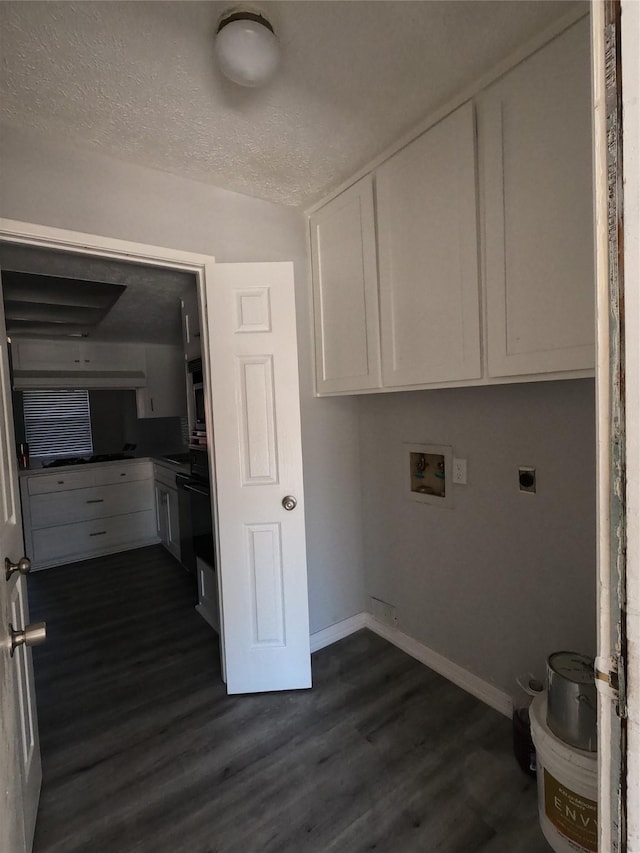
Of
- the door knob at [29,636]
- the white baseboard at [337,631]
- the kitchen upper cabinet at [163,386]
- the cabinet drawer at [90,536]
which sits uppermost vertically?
the kitchen upper cabinet at [163,386]

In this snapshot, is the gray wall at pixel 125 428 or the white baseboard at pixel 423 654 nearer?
the white baseboard at pixel 423 654

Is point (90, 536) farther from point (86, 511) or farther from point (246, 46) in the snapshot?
point (246, 46)

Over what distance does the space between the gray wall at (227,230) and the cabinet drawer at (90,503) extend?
2797 mm

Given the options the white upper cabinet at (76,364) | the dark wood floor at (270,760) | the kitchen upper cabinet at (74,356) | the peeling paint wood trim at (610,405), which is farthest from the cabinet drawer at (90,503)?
the peeling paint wood trim at (610,405)

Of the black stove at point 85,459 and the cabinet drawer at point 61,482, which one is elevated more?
the black stove at point 85,459

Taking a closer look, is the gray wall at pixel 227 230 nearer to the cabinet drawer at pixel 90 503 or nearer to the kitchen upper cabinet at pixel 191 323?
the kitchen upper cabinet at pixel 191 323

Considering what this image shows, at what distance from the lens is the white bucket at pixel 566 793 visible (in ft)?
3.66

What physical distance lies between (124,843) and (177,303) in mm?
3049

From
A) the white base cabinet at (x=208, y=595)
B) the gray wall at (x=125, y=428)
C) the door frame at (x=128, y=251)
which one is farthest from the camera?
the gray wall at (x=125, y=428)

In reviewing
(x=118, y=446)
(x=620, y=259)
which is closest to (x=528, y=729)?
(x=620, y=259)

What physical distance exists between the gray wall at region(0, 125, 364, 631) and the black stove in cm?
292

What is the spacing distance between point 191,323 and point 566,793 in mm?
2915

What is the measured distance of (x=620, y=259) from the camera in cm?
41

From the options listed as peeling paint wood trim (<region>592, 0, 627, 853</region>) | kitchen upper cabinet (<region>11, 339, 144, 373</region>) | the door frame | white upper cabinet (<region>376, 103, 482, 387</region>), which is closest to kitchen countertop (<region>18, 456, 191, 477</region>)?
kitchen upper cabinet (<region>11, 339, 144, 373</region>)
